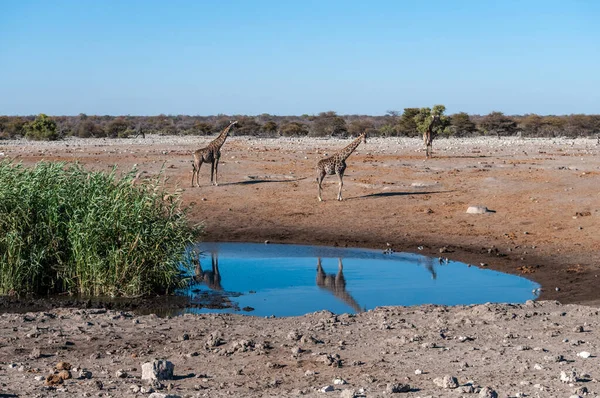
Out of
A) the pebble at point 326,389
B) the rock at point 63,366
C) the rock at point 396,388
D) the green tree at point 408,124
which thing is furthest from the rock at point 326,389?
the green tree at point 408,124

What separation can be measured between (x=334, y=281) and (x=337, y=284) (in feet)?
0.86

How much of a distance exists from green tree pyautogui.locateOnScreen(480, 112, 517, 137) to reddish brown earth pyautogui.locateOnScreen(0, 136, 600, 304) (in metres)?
27.5

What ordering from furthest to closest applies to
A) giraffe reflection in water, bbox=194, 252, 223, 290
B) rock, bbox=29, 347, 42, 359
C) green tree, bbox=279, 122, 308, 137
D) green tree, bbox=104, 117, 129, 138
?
1. green tree, bbox=279, 122, 308, 137
2. green tree, bbox=104, 117, 129, 138
3. giraffe reflection in water, bbox=194, 252, 223, 290
4. rock, bbox=29, 347, 42, 359

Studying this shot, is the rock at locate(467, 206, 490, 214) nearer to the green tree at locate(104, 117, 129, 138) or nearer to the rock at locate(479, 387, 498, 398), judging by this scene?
the rock at locate(479, 387, 498, 398)

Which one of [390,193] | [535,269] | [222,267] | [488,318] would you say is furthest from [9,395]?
[390,193]

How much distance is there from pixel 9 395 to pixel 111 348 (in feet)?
6.71

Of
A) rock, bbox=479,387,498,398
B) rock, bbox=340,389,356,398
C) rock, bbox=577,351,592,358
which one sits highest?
rock, bbox=479,387,498,398

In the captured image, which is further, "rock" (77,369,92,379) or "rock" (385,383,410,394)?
"rock" (77,369,92,379)

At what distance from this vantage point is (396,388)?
714cm

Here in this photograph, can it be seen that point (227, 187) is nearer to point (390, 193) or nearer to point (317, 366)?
point (390, 193)

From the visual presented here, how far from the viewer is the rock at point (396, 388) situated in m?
7.12

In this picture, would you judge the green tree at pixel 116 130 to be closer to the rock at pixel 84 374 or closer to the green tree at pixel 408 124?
the green tree at pixel 408 124

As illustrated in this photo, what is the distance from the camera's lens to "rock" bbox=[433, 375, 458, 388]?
7180 millimetres

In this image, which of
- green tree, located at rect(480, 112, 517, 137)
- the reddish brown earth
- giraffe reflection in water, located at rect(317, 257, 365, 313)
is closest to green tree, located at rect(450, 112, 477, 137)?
green tree, located at rect(480, 112, 517, 137)
